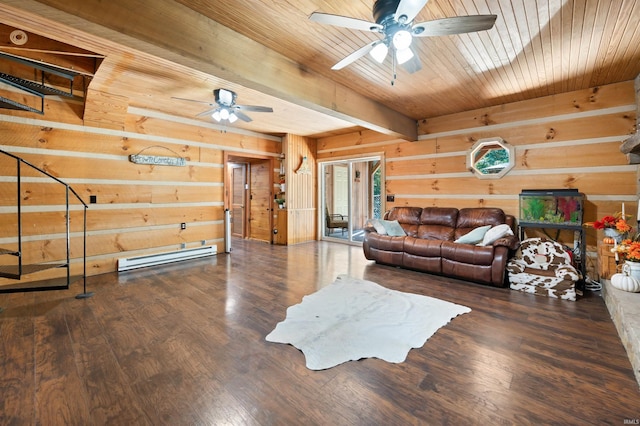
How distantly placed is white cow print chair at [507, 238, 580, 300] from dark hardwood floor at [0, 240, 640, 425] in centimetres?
19

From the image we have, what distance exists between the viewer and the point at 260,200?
23.9 feet

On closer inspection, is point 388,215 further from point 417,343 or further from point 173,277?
point 173,277

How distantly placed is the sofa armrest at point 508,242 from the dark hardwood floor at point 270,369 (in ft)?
2.30

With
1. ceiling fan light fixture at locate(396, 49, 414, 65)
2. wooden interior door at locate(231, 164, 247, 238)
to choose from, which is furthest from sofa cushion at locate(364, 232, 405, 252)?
wooden interior door at locate(231, 164, 247, 238)

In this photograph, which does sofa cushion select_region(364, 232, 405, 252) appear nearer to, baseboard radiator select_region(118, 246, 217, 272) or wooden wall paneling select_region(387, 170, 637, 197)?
wooden wall paneling select_region(387, 170, 637, 197)

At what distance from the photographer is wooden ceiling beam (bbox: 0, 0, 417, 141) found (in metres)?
1.77

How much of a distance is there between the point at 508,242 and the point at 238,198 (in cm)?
645

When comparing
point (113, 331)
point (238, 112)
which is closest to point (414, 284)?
point (113, 331)

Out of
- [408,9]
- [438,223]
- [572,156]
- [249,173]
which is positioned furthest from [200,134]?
[572,156]

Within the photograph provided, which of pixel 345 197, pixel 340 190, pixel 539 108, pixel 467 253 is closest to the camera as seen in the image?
pixel 467 253

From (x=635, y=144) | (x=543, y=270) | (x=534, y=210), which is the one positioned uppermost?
(x=635, y=144)

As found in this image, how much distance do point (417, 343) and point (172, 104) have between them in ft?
15.7

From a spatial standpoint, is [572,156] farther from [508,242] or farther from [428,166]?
[428,166]

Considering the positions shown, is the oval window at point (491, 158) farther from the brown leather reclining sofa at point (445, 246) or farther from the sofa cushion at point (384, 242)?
the sofa cushion at point (384, 242)
